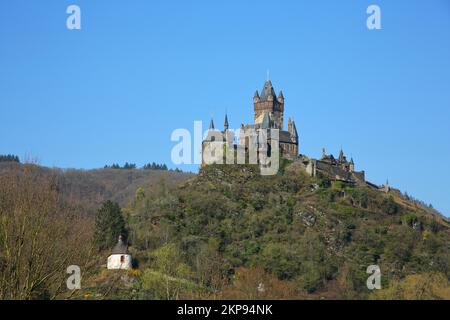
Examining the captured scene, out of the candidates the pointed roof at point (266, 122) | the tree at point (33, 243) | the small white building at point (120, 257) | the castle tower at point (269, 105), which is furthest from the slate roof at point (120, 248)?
the tree at point (33, 243)

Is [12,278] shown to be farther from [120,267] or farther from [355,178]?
[355,178]

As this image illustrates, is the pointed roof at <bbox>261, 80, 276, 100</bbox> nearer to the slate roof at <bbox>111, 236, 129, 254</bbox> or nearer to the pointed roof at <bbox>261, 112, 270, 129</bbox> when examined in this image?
the pointed roof at <bbox>261, 112, 270, 129</bbox>

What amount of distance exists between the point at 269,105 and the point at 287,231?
2214 cm

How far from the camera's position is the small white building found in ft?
273

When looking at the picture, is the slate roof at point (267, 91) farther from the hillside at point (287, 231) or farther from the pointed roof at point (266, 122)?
the hillside at point (287, 231)

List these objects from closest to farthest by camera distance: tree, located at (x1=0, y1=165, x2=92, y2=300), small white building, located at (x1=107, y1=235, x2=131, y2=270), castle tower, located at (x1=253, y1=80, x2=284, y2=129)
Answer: tree, located at (x1=0, y1=165, x2=92, y2=300) → small white building, located at (x1=107, y1=235, x2=131, y2=270) → castle tower, located at (x1=253, y1=80, x2=284, y2=129)

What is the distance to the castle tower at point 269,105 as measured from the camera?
392ft

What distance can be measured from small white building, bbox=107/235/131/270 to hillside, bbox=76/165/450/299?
5.11ft

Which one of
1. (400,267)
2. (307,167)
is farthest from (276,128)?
(400,267)

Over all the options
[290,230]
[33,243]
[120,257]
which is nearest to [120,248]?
[120,257]

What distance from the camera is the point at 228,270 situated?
86.1 meters

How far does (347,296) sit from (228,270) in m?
14.5

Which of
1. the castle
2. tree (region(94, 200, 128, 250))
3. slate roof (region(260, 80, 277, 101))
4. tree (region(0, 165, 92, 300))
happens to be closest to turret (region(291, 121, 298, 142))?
the castle
